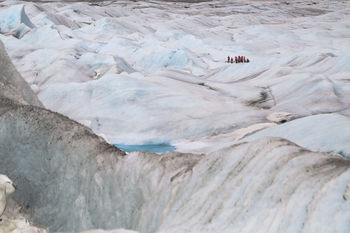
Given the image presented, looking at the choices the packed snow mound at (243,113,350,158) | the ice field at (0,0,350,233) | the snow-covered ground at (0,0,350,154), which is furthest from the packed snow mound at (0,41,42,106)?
the packed snow mound at (243,113,350,158)

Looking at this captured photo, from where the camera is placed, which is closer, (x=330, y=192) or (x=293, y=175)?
(x=330, y=192)

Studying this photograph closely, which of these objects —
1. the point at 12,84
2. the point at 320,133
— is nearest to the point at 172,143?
the point at 320,133

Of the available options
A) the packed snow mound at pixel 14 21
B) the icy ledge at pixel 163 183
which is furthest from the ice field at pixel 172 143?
the packed snow mound at pixel 14 21

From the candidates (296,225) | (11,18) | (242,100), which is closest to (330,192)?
(296,225)

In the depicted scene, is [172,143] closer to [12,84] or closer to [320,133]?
[320,133]

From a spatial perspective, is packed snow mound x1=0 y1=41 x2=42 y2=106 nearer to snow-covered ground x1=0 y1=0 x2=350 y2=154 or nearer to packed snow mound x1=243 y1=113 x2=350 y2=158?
snow-covered ground x1=0 y1=0 x2=350 y2=154

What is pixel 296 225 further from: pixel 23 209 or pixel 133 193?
pixel 23 209
